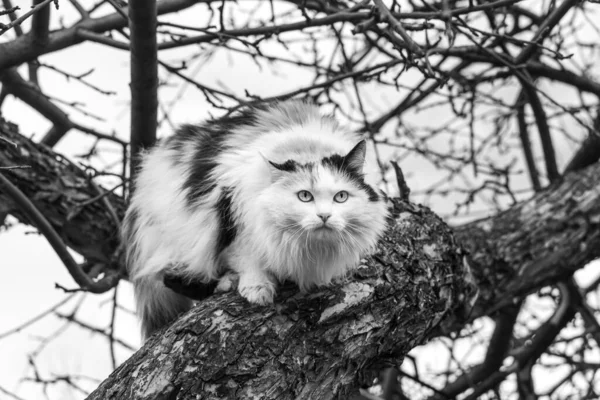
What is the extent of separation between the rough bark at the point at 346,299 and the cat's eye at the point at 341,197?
0.43 m

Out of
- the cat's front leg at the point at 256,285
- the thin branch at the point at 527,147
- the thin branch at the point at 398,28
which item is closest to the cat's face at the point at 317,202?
the cat's front leg at the point at 256,285

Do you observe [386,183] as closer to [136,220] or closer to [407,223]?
[407,223]

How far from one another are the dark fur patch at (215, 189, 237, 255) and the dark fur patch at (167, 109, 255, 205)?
8 cm

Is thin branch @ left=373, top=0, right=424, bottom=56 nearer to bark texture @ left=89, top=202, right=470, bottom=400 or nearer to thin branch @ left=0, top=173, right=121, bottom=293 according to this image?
bark texture @ left=89, top=202, right=470, bottom=400

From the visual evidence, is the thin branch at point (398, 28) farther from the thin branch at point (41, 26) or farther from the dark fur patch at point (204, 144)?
the thin branch at point (41, 26)

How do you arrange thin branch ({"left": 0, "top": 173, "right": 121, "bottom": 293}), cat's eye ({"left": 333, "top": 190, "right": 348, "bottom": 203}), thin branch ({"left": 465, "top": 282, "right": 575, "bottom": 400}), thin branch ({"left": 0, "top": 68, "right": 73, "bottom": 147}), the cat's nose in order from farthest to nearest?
thin branch ({"left": 465, "top": 282, "right": 575, "bottom": 400}) < thin branch ({"left": 0, "top": 68, "right": 73, "bottom": 147}) < thin branch ({"left": 0, "top": 173, "right": 121, "bottom": 293}) < cat's eye ({"left": 333, "top": 190, "right": 348, "bottom": 203}) < the cat's nose

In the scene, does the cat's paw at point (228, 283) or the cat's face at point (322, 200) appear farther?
the cat's paw at point (228, 283)

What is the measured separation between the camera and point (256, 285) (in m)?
2.61

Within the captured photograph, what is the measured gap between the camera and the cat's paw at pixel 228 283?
271cm

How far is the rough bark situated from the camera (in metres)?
2.45

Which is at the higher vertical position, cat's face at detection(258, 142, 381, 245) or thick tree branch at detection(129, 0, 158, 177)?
thick tree branch at detection(129, 0, 158, 177)

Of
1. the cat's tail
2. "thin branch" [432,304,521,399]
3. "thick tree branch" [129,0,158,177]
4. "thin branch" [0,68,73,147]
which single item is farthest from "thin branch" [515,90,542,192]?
"thin branch" [0,68,73,147]

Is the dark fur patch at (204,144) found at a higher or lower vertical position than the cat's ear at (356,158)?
higher

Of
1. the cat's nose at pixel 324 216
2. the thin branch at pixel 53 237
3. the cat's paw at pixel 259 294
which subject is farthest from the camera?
the thin branch at pixel 53 237
